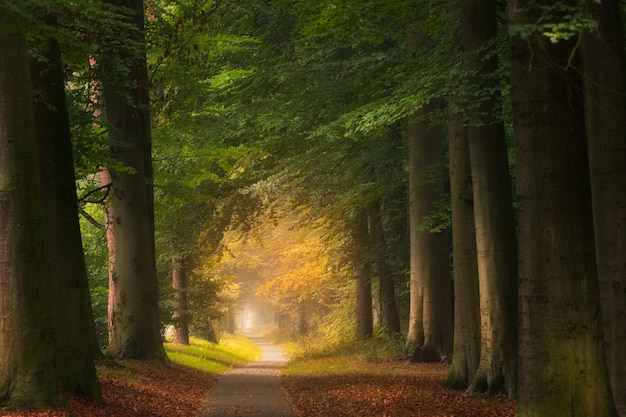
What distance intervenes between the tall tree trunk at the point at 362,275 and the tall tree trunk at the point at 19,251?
1856cm

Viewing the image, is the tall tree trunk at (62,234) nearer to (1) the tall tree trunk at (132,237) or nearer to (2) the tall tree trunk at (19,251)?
(2) the tall tree trunk at (19,251)

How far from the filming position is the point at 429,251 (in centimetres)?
2203

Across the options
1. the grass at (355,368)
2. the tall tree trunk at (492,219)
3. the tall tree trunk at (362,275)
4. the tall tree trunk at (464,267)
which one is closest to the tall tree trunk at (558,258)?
the tall tree trunk at (492,219)

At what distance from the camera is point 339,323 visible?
3994 centimetres

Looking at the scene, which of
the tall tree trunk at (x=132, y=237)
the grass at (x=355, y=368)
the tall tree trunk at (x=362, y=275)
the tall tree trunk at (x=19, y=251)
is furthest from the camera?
the tall tree trunk at (x=362, y=275)

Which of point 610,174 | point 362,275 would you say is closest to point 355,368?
point 362,275

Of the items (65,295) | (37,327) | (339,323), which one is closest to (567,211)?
(37,327)

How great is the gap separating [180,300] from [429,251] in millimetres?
11326

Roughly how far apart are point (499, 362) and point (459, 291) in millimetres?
2133

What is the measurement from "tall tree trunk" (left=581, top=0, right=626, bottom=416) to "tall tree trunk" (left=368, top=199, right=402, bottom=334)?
16541mm

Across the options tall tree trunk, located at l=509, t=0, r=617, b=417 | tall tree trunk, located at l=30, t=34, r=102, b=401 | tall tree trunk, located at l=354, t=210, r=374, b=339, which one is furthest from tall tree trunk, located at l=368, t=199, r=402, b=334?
tall tree trunk, located at l=509, t=0, r=617, b=417

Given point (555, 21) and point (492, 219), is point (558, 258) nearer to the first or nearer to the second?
point (555, 21)

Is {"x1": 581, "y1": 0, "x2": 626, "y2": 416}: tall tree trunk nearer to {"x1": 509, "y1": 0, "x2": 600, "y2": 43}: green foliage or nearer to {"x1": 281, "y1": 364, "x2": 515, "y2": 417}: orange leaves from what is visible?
{"x1": 281, "y1": 364, "x2": 515, "y2": 417}: orange leaves

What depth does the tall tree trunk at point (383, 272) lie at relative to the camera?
27562 mm
